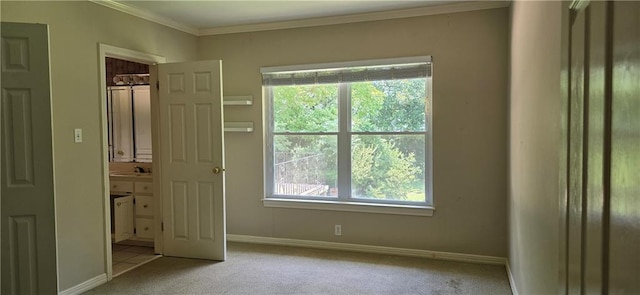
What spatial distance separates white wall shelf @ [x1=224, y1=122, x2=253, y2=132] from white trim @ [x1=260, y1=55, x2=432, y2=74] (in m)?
0.62

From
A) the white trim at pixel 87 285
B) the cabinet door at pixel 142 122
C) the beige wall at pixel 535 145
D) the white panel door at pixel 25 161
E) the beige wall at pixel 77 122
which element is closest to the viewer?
the beige wall at pixel 535 145

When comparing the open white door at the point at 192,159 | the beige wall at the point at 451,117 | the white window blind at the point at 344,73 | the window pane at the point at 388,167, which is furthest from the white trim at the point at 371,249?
the white window blind at the point at 344,73

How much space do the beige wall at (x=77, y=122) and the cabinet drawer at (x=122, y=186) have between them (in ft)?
3.68

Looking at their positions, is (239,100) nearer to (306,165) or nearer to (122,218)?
(306,165)

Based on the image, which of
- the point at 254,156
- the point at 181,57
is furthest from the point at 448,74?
the point at 181,57

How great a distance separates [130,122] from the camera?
5.02 meters

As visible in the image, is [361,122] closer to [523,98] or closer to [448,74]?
[448,74]

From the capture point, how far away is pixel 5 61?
7.79 feet

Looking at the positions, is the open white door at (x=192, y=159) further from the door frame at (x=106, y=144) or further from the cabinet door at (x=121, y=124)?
the cabinet door at (x=121, y=124)

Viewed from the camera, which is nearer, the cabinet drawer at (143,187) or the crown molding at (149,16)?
the crown molding at (149,16)

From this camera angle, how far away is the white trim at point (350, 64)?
3967 millimetres

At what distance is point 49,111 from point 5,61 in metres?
0.36

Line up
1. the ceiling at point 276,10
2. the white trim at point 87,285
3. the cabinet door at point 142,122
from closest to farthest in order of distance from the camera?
the white trim at point 87,285 < the ceiling at point 276,10 < the cabinet door at point 142,122

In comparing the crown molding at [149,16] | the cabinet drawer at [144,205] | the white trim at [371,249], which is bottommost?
the white trim at [371,249]
